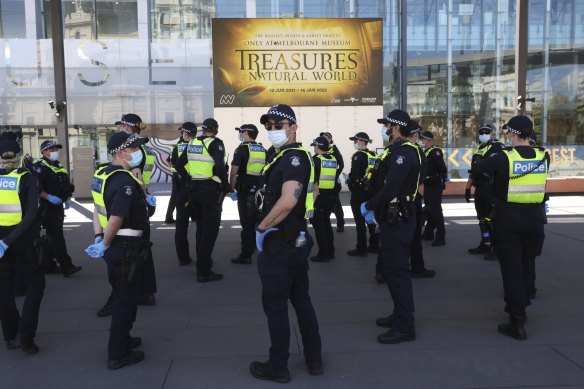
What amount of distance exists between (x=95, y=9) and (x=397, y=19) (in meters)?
11.6

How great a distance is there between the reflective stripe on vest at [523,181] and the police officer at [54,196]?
4.94 m

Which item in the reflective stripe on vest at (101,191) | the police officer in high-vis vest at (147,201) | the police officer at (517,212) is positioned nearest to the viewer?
the reflective stripe on vest at (101,191)

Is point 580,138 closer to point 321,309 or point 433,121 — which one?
point 433,121

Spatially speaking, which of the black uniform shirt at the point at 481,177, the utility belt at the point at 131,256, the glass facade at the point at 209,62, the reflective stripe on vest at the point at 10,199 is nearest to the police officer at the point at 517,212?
the black uniform shirt at the point at 481,177

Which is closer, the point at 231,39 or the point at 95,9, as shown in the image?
the point at 231,39

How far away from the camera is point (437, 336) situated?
4699 mm

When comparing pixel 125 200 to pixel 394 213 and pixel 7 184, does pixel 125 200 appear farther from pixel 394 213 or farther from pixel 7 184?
pixel 394 213

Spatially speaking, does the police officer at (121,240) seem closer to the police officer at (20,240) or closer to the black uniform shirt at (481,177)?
the police officer at (20,240)

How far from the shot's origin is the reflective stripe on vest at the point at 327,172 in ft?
25.0

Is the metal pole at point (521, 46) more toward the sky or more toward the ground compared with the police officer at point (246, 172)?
more toward the sky

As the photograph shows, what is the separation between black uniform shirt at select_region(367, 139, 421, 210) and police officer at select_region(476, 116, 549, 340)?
734 mm

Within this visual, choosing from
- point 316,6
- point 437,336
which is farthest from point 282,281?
point 316,6

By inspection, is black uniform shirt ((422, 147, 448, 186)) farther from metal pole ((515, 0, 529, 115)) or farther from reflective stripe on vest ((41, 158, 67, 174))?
metal pole ((515, 0, 529, 115))

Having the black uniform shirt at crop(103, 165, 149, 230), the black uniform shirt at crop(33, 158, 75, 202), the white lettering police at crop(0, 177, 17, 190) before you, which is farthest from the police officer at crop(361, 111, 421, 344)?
the black uniform shirt at crop(33, 158, 75, 202)
